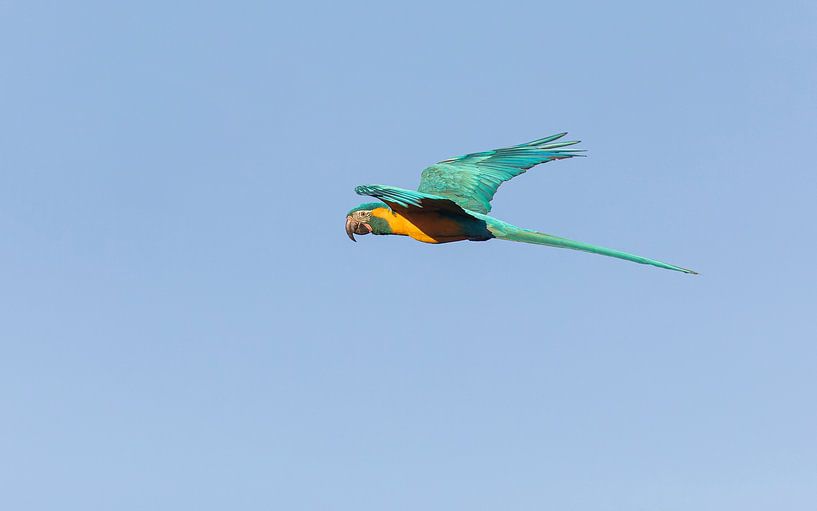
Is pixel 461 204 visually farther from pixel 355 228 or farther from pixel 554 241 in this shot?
pixel 554 241

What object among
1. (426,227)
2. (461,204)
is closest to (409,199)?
(426,227)

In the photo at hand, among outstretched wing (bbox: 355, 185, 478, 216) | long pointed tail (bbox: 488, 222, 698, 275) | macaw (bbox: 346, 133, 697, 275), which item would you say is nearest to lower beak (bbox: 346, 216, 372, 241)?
macaw (bbox: 346, 133, 697, 275)

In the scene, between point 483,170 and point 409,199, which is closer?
point 409,199

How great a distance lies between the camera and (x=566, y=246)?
60.1ft

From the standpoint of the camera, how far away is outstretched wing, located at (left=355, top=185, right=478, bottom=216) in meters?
18.3

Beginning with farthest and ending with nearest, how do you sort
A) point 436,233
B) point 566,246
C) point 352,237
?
1. point 352,237
2. point 436,233
3. point 566,246

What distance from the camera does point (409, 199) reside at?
1858 centimetres

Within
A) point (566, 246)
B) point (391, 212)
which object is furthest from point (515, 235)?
point (391, 212)

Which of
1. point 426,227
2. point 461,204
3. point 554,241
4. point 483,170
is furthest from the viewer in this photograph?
point 483,170

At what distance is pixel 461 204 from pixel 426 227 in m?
1.14

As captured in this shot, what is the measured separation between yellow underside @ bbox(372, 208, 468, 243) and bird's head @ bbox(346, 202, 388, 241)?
196 millimetres

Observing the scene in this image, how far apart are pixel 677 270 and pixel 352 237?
6607 millimetres

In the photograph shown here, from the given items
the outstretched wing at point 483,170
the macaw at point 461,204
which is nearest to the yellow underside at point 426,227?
the macaw at point 461,204

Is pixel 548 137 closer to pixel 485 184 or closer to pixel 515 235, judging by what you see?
pixel 485 184
